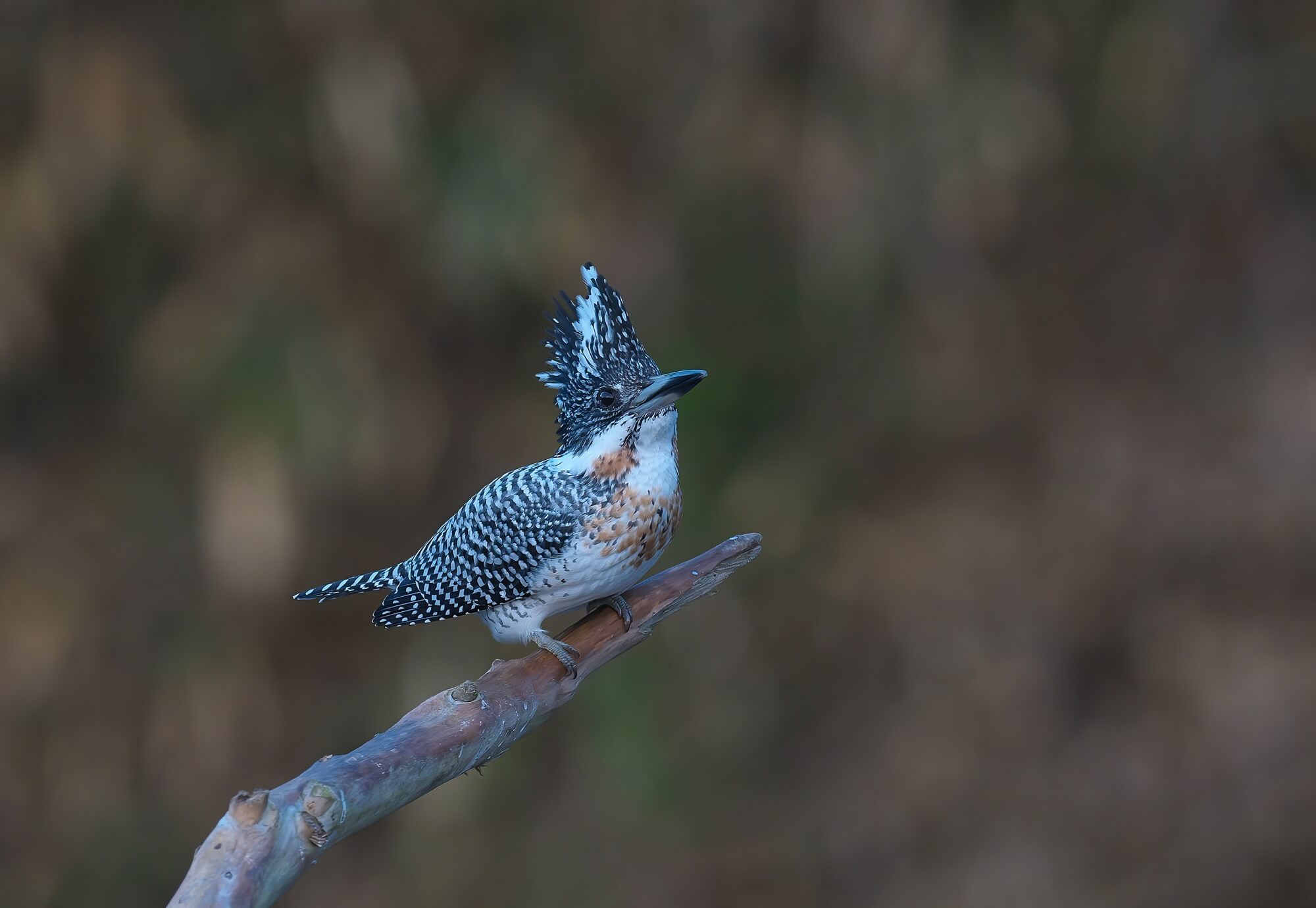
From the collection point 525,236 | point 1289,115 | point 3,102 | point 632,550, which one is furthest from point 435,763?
point 1289,115

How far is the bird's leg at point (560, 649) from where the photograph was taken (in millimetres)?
1927

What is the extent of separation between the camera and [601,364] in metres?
1.95

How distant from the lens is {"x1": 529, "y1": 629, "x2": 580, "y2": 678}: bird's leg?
1.93 meters

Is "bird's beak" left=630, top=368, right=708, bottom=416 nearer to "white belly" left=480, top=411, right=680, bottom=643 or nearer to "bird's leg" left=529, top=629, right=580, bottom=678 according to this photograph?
"white belly" left=480, top=411, right=680, bottom=643

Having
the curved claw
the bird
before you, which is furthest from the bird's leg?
the curved claw

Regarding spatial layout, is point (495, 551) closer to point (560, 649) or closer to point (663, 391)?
point (560, 649)

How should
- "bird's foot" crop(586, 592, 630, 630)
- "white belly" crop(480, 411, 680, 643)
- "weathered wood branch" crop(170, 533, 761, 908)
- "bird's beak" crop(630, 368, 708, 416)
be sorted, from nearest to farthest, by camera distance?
"weathered wood branch" crop(170, 533, 761, 908)
"bird's beak" crop(630, 368, 708, 416)
"white belly" crop(480, 411, 680, 643)
"bird's foot" crop(586, 592, 630, 630)

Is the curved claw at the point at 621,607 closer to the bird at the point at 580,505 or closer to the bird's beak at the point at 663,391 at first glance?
the bird at the point at 580,505

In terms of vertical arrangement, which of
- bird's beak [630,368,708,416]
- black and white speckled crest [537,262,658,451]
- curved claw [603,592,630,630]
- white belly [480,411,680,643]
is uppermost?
black and white speckled crest [537,262,658,451]

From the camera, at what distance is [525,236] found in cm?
426

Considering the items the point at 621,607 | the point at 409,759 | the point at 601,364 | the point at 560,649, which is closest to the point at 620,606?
the point at 621,607

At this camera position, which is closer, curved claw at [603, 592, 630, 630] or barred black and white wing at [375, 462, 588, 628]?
barred black and white wing at [375, 462, 588, 628]

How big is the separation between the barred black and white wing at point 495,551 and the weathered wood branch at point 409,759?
146 millimetres

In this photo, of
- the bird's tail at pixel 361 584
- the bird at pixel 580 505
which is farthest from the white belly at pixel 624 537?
the bird's tail at pixel 361 584
